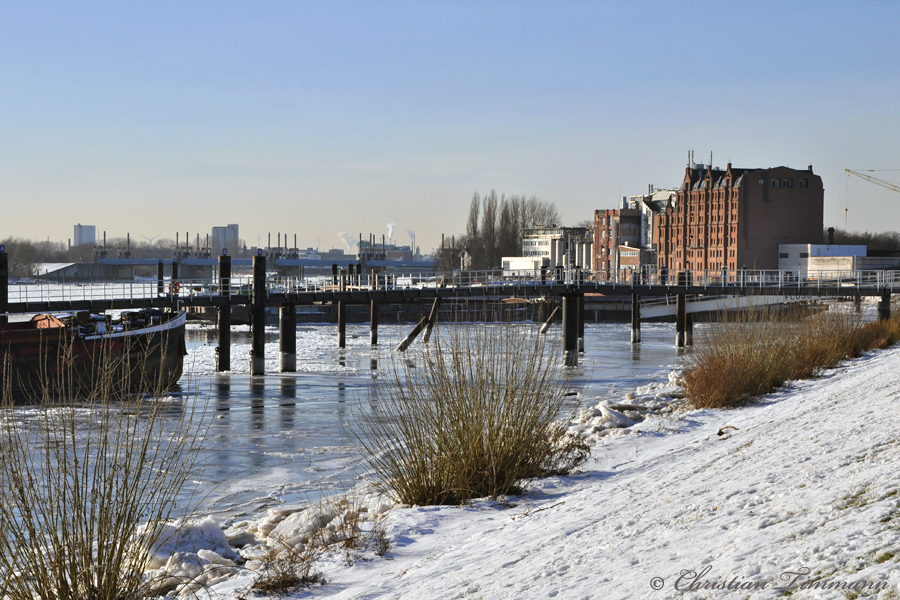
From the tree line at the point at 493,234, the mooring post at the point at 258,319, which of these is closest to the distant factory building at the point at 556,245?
the tree line at the point at 493,234

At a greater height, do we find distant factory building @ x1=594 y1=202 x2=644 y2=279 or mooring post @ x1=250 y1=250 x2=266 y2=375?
distant factory building @ x1=594 y1=202 x2=644 y2=279

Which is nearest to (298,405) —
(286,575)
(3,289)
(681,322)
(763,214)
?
(3,289)

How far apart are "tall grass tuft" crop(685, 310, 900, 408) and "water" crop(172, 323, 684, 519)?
18.9 ft

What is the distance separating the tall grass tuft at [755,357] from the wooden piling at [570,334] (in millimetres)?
15379

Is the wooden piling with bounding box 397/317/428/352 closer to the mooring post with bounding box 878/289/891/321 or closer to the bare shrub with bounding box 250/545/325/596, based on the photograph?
the mooring post with bounding box 878/289/891/321

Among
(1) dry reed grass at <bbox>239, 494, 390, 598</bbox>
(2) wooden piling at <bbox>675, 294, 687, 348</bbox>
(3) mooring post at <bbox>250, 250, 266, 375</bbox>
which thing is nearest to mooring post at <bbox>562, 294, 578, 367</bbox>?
(2) wooden piling at <bbox>675, 294, 687, 348</bbox>

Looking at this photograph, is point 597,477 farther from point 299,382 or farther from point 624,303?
point 624,303

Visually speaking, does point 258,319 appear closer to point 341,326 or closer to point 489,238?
point 341,326

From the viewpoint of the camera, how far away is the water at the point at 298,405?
15.0 m

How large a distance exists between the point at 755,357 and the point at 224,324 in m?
26.1

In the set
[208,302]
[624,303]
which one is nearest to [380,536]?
[208,302]

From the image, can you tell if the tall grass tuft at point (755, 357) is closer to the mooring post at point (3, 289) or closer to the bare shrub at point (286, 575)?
the bare shrub at point (286, 575)

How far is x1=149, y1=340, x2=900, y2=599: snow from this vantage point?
573 centimetres

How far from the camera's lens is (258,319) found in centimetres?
3862
